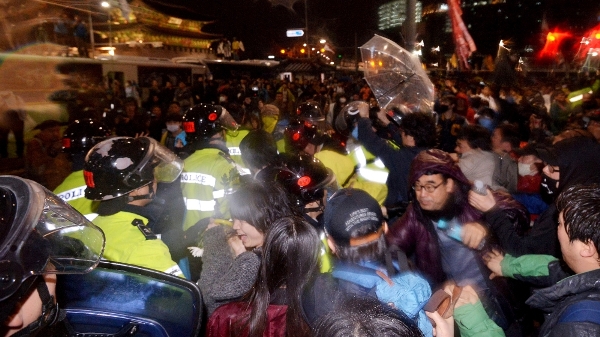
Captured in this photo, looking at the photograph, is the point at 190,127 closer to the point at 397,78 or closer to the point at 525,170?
the point at 397,78

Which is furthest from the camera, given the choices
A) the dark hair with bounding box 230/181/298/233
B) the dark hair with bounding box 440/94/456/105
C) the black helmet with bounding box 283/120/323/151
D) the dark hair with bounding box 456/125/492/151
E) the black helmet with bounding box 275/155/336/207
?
the dark hair with bounding box 440/94/456/105

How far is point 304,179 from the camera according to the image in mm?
3592

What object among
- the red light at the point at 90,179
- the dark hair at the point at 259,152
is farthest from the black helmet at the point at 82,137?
the red light at the point at 90,179

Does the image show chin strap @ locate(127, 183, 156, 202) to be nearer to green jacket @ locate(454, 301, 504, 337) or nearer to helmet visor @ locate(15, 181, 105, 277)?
helmet visor @ locate(15, 181, 105, 277)

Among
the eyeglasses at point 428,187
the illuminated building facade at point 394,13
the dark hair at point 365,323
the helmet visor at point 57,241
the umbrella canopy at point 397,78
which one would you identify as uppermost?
the illuminated building facade at point 394,13

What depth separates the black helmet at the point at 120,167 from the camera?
289 centimetres

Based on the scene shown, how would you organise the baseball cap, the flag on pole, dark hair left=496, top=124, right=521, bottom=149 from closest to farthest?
the baseball cap < dark hair left=496, top=124, right=521, bottom=149 < the flag on pole

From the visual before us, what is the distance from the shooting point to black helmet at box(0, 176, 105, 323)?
1.17 metres

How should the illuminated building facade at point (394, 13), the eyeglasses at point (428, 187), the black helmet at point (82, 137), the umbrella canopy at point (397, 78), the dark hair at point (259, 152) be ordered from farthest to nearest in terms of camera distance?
the illuminated building facade at point (394, 13) < the umbrella canopy at point (397, 78) < the black helmet at point (82, 137) < the dark hair at point (259, 152) < the eyeglasses at point (428, 187)

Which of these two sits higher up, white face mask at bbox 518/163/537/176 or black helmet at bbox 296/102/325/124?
black helmet at bbox 296/102/325/124

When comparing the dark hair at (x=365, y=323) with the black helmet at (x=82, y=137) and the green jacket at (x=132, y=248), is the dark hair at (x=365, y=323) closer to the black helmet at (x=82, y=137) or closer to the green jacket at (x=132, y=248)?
the green jacket at (x=132, y=248)

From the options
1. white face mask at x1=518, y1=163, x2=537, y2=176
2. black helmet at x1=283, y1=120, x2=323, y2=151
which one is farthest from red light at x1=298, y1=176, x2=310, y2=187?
white face mask at x1=518, y1=163, x2=537, y2=176

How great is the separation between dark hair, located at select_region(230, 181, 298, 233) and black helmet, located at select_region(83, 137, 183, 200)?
0.75 metres

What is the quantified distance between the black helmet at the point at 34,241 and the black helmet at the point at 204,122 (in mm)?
3384
